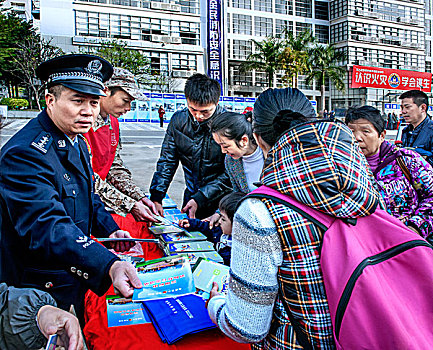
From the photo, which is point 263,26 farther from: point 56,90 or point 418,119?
point 56,90

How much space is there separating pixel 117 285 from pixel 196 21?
4285 centimetres

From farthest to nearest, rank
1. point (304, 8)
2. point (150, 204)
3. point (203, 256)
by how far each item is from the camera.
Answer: point (304, 8)
point (150, 204)
point (203, 256)

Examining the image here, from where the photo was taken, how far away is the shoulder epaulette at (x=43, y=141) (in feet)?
5.07

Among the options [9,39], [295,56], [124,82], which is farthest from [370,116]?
[295,56]

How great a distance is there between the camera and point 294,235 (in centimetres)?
98

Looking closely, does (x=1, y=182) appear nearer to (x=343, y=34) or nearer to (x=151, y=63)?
(x=151, y=63)

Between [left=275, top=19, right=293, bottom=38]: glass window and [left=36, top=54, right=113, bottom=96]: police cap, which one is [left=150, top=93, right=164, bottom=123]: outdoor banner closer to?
[left=275, top=19, right=293, bottom=38]: glass window

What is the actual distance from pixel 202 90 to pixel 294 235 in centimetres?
209

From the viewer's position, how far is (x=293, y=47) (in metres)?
36.9

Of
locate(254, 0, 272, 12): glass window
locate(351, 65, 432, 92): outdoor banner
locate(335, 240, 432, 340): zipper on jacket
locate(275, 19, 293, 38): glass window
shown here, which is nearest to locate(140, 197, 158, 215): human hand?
locate(335, 240, 432, 340): zipper on jacket

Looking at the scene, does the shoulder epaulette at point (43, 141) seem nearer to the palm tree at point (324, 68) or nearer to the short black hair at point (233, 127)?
the short black hair at point (233, 127)

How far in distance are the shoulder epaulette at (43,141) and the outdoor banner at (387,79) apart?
Answer: 22.8 meters

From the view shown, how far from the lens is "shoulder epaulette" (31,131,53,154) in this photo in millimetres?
1546

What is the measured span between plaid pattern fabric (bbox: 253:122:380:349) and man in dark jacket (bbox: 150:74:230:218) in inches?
76.3
